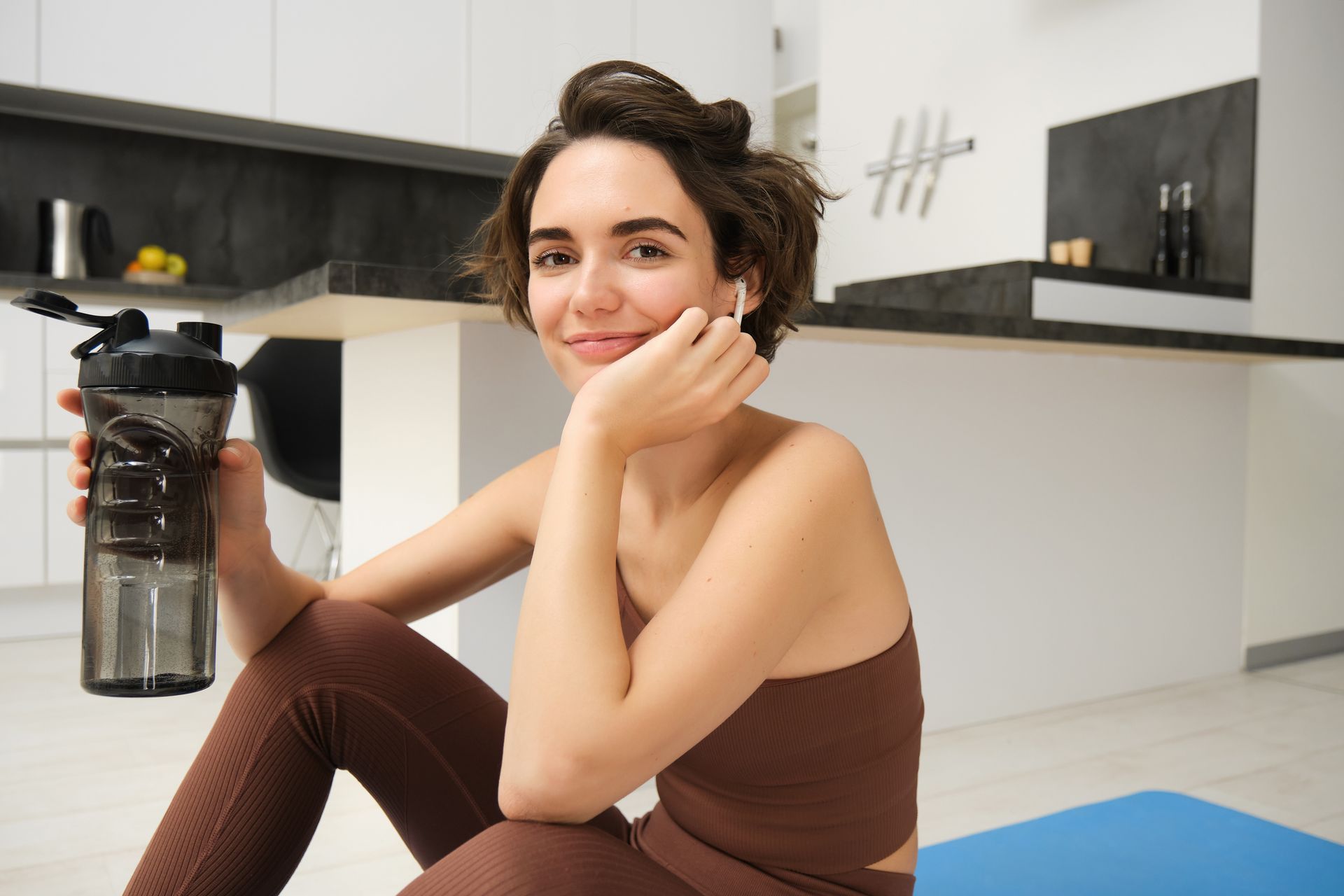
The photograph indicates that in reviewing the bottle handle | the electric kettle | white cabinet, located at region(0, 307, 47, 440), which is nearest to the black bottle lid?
the bottle handle

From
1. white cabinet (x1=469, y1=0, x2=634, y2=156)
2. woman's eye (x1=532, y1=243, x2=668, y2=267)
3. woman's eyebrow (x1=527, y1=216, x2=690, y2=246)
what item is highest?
white cabinet (x1=469, y1=0, x2=634, y2=156)

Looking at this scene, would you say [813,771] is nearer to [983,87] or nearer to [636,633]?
[636,633]

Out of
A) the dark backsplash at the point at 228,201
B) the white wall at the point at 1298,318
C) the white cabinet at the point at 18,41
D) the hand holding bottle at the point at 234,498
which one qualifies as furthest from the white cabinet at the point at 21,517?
the white wall at the point at 1298,318

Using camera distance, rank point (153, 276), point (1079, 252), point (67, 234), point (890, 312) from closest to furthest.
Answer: point (890, 312), point (1079, 252), point (67, 234), point (153, 276)

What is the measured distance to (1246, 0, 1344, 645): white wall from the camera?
310 centimetres

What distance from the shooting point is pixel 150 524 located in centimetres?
91

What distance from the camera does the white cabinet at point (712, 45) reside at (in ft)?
14.6

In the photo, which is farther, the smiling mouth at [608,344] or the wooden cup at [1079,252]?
the wooden cup at [1079,252]

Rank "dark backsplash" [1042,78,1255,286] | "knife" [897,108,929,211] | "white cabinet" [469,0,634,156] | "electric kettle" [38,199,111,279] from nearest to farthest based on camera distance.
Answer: "dark backsplash" [1042,78,1255,286], "electric kettle" [38,199,111,279], "white cabinet" [469,0,634,156], "knife" [897,108,929,211]

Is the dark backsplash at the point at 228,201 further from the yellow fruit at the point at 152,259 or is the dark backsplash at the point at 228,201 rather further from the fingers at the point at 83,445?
the fingers at the point at 83,445

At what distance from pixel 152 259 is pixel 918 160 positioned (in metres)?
2.86

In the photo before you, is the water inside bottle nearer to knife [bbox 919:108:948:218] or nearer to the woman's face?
the woman's face

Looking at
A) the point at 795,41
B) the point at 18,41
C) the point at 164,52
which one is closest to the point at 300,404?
the point at 164,52

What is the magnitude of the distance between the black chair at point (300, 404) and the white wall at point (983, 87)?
164 centimetres
